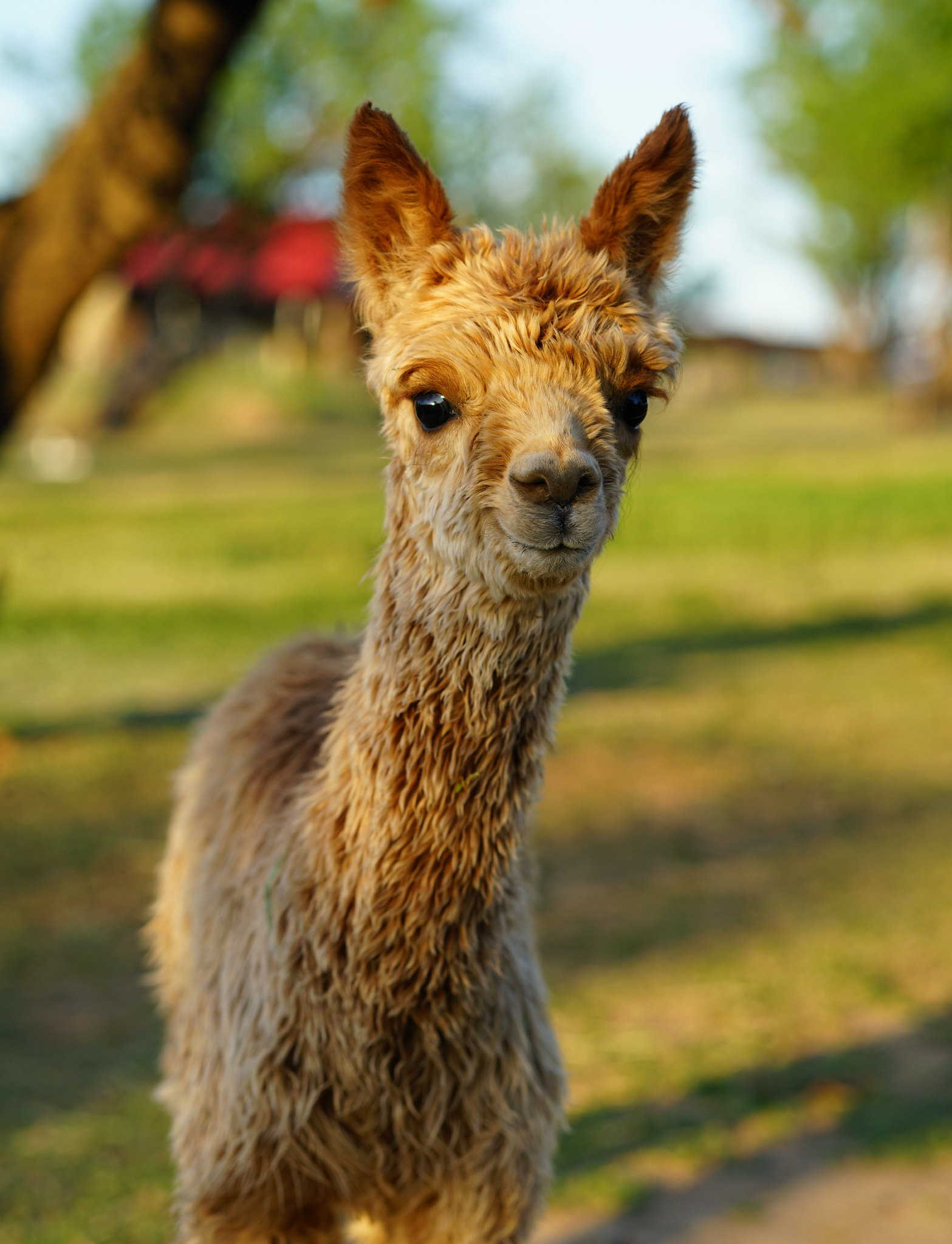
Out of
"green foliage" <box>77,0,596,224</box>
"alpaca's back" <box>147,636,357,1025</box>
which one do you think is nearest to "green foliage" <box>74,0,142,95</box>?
"green foliage" <box>77,0,596,224</box>

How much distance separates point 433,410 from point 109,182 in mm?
5630

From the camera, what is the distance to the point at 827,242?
44438 mm

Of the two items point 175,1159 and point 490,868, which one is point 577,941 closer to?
point 175,1159

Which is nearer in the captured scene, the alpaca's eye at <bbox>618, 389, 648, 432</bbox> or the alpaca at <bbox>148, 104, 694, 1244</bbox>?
the alpaca at <bbox>148, 104, 694, 1244</bbox>

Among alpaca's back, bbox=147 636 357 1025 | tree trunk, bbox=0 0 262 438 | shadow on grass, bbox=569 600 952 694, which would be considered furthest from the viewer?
shadow on grass, bbox=569 600 952 694

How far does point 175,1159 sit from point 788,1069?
8.19ft

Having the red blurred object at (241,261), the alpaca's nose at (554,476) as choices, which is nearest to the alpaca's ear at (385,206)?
the alpaca's nose at (554,476)

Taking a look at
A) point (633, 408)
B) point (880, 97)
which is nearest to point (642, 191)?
point (633, 408)

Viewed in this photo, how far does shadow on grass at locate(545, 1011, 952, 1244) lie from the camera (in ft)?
12.6

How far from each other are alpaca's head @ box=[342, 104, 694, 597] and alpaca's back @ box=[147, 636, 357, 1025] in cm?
78

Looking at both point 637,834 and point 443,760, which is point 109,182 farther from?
point 443,760

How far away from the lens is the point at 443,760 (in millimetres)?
2441

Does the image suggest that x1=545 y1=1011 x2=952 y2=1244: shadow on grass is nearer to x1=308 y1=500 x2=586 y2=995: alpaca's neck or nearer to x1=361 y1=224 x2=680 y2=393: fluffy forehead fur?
x1=308 y1=500 x2=586 y2=995: alpaca's neck

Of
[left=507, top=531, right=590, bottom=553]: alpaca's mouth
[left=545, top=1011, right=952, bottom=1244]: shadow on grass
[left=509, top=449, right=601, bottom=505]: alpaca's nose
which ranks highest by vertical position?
[left=509, top=449, right=601, bottom=505]: alpaca's nose
